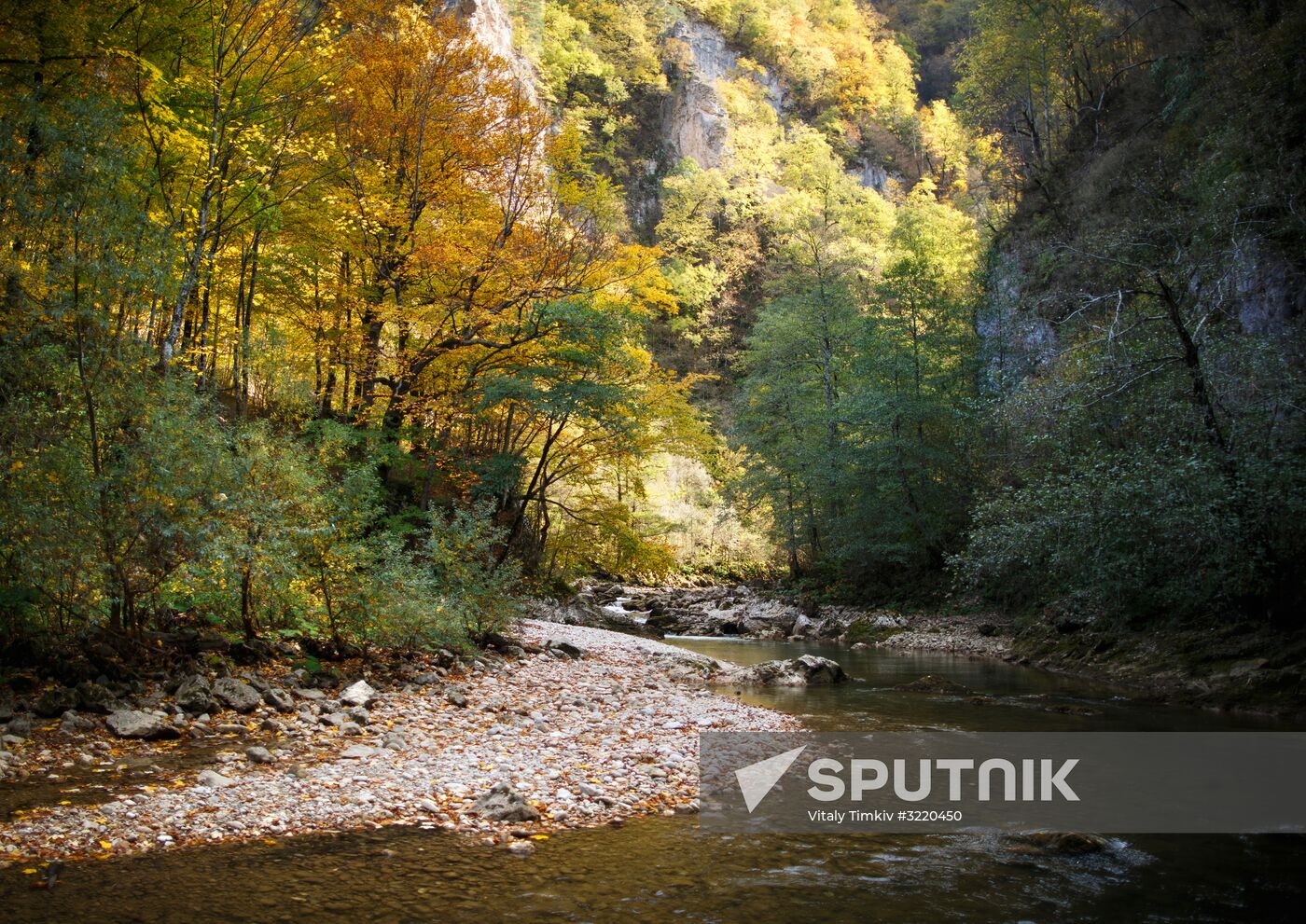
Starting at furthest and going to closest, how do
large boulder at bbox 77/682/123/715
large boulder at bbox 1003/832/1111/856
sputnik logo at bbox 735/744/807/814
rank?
large boulder at bbox 77/682/123/715 → sputnik logo at bbox 735/744/807/814 → large boulder at bbox 1003/832/1111/856

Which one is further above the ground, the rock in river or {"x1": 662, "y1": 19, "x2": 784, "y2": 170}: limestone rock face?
{"x1": 662, "y1": 19, "x2": 784, "y2": 170}: limestone rock face

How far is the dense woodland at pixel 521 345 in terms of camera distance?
6383mm

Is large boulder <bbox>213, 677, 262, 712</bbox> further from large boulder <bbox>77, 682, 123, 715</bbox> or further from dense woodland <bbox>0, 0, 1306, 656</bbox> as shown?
dense woodland <bbox>0, 0, 1306, 656</bbox>

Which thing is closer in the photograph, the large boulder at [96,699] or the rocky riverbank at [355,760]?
the rocky riverbank at [355,760]

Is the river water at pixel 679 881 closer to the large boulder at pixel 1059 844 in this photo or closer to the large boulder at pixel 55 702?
the large boulder at pixel 1059 844

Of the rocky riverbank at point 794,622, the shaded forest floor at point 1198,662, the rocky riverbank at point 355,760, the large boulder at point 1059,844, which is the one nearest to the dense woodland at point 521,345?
the shaded forest floor at point 1198,662

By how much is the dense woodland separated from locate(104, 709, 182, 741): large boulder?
0.89 m

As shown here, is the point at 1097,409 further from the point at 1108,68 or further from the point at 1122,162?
the point at 1108,68

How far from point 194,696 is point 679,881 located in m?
4.73

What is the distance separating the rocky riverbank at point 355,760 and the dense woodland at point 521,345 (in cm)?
100

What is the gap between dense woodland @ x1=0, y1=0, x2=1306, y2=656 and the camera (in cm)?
638

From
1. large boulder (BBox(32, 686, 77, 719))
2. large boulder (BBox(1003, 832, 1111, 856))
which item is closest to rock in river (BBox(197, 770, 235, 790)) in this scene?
large boulder (BBox(32, 686, 77, 719))

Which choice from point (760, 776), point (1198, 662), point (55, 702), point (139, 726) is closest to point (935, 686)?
point (1198, 662)

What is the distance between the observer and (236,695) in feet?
21.8
